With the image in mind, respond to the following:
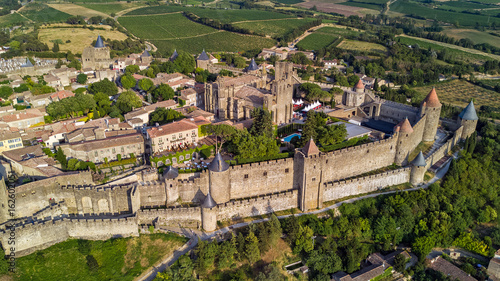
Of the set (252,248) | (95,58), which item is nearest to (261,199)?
(252,248)

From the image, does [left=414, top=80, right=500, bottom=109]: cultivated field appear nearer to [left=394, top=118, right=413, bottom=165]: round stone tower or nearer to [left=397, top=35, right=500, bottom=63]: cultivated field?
[left=397, top=35, right=500, bottom=63]: cultivated field

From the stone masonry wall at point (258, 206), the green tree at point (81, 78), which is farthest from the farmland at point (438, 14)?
the stone masonry wall at point (258, 206)

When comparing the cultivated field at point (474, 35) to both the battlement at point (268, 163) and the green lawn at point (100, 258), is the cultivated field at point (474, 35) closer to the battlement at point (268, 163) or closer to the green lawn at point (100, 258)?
the battlement at point (268, 163)

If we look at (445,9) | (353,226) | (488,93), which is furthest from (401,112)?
(445,9)

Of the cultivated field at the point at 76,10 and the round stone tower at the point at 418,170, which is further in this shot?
the cultivated field at the point at 76,10

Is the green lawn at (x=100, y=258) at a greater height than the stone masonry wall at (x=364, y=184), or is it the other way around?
the stone masonry wall at (x=364, y=184)

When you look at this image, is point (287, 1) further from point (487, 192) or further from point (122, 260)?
point (122, 260)
